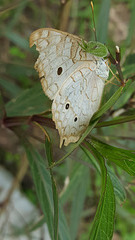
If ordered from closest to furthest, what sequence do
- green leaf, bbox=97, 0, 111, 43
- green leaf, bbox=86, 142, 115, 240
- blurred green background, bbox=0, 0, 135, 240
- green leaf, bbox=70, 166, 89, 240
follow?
1. green leaf, bbox=86, 142, 115, 240
2. blurred green background, bbox=0, 0, 135, 240
3. green leaf, bbox=97, 0, 111, 43
4. green leaf, bbox=70, 166, 89, 240

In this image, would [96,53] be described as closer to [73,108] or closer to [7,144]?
[73,108]

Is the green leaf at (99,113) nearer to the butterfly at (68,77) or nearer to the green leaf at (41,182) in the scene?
the butterfly at (68,77)

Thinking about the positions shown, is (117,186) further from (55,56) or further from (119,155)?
(55,56)

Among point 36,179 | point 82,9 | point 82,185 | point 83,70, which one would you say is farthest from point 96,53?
point 82,9

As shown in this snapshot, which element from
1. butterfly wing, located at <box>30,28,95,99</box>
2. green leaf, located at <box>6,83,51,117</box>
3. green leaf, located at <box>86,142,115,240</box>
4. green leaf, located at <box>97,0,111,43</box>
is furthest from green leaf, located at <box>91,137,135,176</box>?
green leaf, located at <box>97,0,111,43</box>

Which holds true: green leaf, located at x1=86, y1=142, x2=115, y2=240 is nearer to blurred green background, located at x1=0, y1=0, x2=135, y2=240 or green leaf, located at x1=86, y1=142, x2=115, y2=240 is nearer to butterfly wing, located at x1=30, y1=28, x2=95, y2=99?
blurred green background, located at x1=0, y1=0, x2=135, y2=240

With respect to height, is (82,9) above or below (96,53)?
above

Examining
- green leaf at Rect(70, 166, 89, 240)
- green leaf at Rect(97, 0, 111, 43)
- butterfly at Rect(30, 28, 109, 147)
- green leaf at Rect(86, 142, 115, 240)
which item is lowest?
green leaf at Rect(70, 166, 89, 240)
